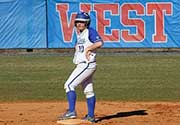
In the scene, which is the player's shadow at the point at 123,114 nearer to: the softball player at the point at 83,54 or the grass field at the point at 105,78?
the softball player at the point at 83,54

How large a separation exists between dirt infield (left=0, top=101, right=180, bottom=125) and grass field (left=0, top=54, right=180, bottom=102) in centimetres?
102

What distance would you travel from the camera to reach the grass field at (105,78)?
14.7 m

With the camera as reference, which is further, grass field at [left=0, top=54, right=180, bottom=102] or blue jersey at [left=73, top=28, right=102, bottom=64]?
grass field at [left=0, top=54, right=180, bottom=102]

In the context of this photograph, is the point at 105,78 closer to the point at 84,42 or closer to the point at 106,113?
the point at 106,113

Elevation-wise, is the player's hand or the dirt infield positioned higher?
the player's hand

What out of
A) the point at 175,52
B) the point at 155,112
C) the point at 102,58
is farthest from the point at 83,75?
the point at 175,52

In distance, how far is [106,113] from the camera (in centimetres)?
1186

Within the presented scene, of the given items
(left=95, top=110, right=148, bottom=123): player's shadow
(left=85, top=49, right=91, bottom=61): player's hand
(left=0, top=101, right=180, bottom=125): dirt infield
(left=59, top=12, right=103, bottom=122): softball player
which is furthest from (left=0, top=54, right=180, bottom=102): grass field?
(left=85, top=49, right=91, bottom=61): player's hand

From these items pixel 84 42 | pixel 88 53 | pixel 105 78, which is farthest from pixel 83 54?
pixel 105 78

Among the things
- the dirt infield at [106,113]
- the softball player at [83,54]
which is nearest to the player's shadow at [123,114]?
the dirt infield at [106,113]

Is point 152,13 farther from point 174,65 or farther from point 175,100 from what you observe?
point 175,100

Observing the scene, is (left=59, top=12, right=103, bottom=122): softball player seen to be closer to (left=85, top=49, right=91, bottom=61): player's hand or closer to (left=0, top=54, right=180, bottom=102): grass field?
(left=85, top=49, right=91, bottom=61): player's hand

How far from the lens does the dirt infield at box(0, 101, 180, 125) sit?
10700mm

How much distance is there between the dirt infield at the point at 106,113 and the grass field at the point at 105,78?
102cm
